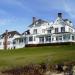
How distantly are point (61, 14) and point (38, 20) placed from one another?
10.5 metres

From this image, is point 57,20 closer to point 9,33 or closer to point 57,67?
point 9,33

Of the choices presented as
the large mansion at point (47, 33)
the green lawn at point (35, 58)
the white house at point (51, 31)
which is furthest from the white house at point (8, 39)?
the green lawn at point (35, 58)

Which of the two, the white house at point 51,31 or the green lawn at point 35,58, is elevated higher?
the white house at point 51,31

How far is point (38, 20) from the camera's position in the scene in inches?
4407

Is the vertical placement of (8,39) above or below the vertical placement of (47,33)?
below

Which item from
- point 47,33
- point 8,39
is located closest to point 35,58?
point 47,33

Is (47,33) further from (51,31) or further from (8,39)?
(8,39)

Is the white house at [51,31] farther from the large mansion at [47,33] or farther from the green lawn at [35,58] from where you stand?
the green lawn at [35,58]

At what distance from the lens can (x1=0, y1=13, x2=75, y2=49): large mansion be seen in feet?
324

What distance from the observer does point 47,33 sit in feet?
340

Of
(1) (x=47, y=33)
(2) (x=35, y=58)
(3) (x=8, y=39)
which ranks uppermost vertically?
(1) (x=47, y=33)

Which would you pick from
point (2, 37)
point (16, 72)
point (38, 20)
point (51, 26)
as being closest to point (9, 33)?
point (2, 37)

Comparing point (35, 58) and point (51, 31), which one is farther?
point (51, 31)

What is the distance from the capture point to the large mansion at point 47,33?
324 feet
